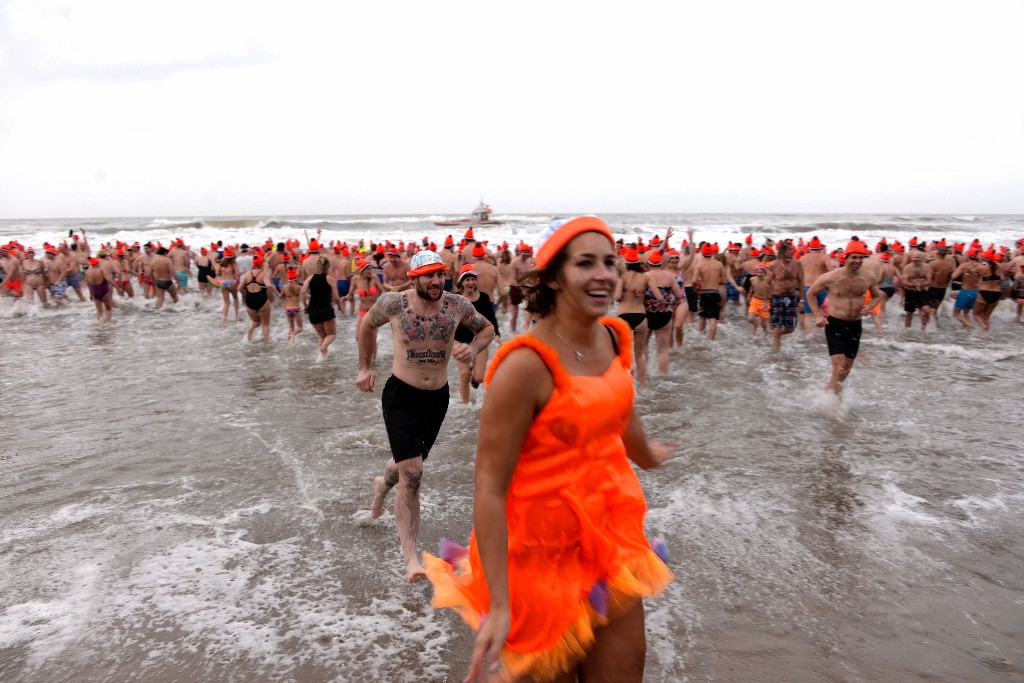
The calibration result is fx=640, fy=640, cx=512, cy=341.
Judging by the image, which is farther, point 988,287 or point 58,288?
point 58,288

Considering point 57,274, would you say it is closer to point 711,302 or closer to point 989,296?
point 711,302

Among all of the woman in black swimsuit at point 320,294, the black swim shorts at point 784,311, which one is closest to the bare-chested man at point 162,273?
the woman in black swimsuit at point 320,294

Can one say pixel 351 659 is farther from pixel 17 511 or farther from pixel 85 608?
pixel 17 511

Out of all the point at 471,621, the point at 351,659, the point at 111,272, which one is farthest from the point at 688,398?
the point at 111,272

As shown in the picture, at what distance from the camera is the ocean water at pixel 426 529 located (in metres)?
3.35

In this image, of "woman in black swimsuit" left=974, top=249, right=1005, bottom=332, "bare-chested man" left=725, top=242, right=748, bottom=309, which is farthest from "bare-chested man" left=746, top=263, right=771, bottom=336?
"woman in black swimsuit" left=974, top=249, right=1005, bottom=332

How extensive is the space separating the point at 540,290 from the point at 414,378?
256cm

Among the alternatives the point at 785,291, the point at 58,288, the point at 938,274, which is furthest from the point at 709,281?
the point at 58,288

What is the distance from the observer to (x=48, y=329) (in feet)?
45.9

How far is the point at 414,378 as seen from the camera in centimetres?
424

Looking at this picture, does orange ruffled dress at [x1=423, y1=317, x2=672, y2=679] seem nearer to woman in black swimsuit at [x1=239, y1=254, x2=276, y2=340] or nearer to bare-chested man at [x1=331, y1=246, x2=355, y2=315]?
woman in black swimsuit at [x1=239, y1=254, x2=276, y2=340]

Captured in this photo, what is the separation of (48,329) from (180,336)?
11.5ft

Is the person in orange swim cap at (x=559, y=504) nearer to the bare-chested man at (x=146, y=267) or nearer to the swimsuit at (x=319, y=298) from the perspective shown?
the swimsuit at (x=319, y=298)

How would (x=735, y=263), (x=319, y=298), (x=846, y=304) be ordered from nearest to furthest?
(x=846, y=304) → (x=319, y=298) → (x=735, y=263)
